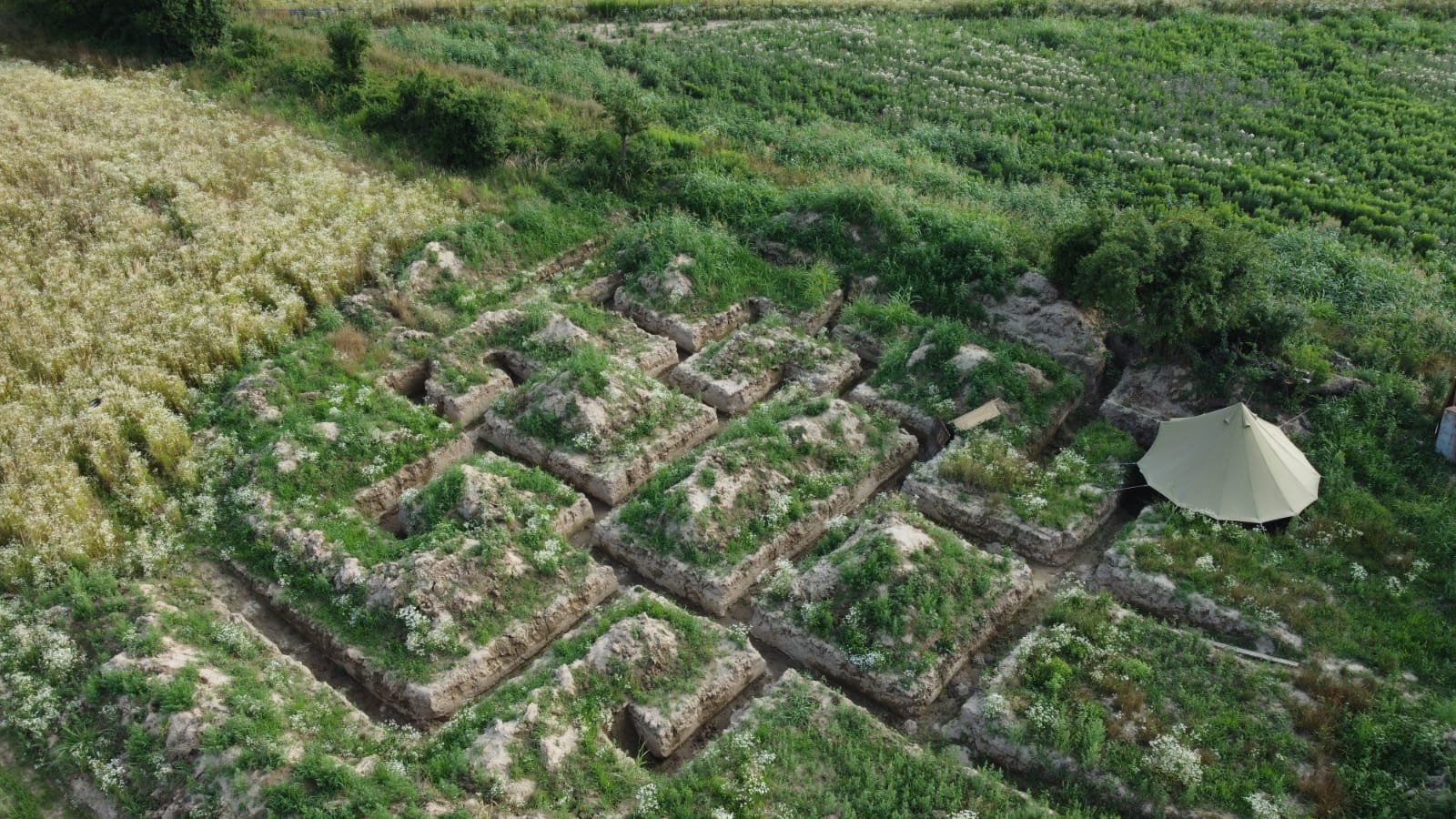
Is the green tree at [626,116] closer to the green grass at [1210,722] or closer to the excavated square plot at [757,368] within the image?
the excavated square plot at [757,368]

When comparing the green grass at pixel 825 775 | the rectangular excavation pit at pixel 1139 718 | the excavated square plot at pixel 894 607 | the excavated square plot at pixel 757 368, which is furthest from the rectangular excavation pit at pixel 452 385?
the rectangular excavation pit at pixel 1139 718

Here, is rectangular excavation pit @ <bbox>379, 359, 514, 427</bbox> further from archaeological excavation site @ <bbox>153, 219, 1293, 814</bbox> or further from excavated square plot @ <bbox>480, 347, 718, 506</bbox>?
excavated square plot @ <bbox>480, 347, 718, 506</bbox>

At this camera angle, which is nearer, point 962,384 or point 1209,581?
point 1209,581

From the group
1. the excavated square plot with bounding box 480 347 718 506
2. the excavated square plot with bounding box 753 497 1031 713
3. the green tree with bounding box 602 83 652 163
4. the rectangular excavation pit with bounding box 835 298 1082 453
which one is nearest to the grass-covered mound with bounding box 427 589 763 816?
the excavated square plot with bounding box 753 497 1031 713

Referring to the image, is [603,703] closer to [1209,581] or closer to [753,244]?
[1209,581]

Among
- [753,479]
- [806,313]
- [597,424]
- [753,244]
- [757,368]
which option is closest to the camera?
[753,479]

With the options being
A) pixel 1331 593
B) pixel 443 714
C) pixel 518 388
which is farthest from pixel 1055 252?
pixel 443 714

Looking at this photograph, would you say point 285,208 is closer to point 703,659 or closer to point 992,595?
point 703,659

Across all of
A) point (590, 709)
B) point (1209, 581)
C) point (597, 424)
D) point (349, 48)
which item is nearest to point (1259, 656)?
point (1209, 581)
